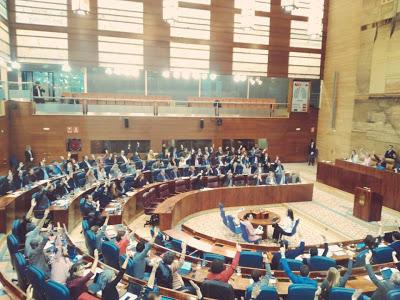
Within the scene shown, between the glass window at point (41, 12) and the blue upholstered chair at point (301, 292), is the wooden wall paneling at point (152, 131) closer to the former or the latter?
the glass window at point (41, 12)

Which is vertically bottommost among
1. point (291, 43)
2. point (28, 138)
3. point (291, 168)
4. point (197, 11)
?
point (291, 168)

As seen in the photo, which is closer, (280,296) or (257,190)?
(280,296)

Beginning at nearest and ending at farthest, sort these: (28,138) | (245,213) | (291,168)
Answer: (245,213) → (28,138) → (291,168)

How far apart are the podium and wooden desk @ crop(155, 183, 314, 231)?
7.17 feet

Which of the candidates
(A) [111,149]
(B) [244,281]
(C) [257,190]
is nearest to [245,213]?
(C) [257,190]

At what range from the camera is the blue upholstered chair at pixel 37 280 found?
4207 mm

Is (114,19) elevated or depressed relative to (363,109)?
elevated

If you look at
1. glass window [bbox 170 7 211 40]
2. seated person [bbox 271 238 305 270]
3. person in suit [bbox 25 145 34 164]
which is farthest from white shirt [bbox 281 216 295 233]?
glass window [bbox 170 7 211 40]

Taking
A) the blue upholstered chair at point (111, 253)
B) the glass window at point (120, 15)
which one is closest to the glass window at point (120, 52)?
the glass window at point (120, 15)

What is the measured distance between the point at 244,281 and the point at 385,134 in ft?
43.9

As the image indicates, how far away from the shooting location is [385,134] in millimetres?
15531

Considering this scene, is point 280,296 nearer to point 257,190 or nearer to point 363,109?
point 257,190

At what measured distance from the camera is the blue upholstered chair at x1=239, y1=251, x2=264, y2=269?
5895 mm

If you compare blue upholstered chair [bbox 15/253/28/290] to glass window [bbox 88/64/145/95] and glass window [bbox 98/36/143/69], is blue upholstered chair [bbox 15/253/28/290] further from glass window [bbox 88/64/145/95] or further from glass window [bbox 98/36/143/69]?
glass window [bbox 88/64/145/95]
